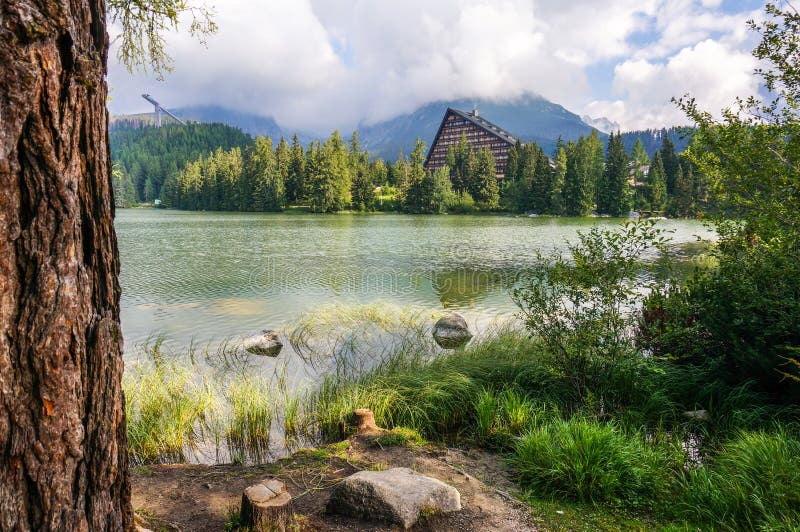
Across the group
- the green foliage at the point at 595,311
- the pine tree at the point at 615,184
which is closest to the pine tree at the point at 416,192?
the pine tree at the point at 615,184

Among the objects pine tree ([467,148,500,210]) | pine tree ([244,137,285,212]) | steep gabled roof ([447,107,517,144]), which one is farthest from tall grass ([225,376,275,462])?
steep gabled roof ([447,107,517,144])

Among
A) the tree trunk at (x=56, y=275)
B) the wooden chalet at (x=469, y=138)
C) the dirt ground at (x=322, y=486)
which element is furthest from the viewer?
the wooden chalet at (x=469, y=138)

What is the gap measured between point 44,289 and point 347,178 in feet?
249

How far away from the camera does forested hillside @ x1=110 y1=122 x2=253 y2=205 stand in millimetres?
137750

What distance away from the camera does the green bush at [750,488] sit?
3.02m

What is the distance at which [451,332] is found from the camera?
990 cm

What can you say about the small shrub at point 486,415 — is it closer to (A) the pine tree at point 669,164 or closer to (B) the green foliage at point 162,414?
(B) the green foliage at point 162,414

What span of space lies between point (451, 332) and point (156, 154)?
7436 inches

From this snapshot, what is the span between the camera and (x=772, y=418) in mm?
4555

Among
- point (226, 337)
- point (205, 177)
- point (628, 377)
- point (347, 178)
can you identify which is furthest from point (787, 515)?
point (205, 177)

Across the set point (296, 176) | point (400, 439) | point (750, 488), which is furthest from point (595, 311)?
point (296, 176)

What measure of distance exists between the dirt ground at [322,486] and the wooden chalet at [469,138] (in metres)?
104

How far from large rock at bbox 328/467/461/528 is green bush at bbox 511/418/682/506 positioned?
907 millimetres

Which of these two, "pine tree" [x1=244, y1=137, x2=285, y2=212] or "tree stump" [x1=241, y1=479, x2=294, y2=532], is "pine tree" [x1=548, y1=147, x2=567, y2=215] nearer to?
"pine tree" [x1=244, y1=137, x2=285, y2=212]
